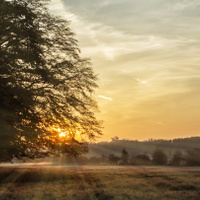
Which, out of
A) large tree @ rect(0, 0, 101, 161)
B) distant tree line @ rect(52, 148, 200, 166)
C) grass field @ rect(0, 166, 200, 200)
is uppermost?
large tree @ rect(0, 0, 101, 161)

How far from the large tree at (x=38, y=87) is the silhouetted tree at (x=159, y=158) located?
2400 inches

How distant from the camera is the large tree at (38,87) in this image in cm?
1573

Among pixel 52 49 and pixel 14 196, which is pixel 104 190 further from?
pixel 52 49

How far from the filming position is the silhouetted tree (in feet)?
251

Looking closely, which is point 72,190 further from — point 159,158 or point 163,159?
point 163,159

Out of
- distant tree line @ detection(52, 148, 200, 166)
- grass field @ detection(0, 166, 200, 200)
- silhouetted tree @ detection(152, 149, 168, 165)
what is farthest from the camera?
silhouetted tree @ detection(152, 149, 168, 165)

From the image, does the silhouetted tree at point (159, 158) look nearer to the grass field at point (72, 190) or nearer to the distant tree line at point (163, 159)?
the distant tree line at point (163, 159)

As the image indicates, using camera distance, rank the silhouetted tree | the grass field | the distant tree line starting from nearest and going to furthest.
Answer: the grass field → the distant tree line → the silhouetted tree

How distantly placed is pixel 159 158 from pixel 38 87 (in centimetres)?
6414

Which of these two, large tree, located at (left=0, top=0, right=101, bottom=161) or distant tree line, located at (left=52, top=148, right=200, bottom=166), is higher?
large tree, located at (left=0, top=0, right=101, bottom=161)

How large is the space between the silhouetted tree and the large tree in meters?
61.0

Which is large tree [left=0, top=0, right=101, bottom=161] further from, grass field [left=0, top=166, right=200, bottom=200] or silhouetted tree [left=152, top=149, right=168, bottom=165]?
silhouetted tree [left=152, top=149, right=168, bottom=165]

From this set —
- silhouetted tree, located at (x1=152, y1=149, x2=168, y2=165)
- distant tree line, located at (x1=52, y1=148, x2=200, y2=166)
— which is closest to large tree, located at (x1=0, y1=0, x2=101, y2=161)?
distant tree line, located at (x1=52, y1=148, x2=200, y2=166)

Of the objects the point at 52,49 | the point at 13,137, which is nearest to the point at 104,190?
the point at 13,137
